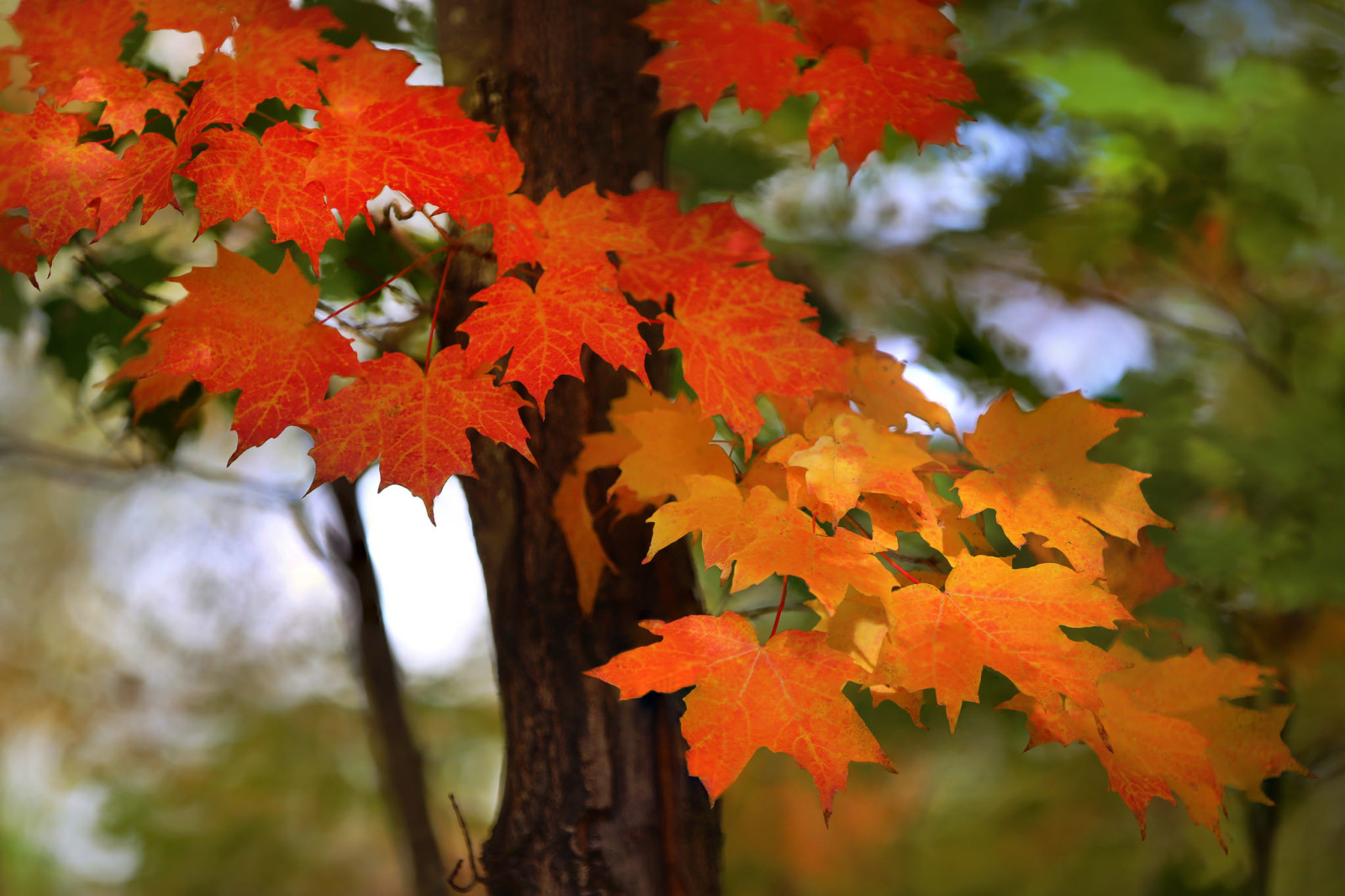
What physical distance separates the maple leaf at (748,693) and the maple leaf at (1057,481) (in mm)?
216

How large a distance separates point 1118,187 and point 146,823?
3.97 m

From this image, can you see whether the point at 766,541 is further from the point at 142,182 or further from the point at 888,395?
the point at 142,182

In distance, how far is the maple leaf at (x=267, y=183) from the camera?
72cm

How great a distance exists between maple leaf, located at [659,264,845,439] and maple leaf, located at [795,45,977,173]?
0.18 metres

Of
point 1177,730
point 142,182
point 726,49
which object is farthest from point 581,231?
point 1177,730

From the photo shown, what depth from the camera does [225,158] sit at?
72 cm

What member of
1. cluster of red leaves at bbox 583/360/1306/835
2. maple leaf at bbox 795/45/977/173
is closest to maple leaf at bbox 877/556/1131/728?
cluster of red leaves at bbox 583/360/1306/835

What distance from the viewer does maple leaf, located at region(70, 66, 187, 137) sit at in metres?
0.79

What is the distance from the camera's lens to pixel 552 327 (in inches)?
29.6

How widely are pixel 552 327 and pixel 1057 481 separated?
1.70ft

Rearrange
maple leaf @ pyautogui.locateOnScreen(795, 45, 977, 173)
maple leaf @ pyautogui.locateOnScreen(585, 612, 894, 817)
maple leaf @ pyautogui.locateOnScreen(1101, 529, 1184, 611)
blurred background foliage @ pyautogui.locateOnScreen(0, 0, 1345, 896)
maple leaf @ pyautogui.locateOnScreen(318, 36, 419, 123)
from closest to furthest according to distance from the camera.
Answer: maple leaf @ pyautogui.locateOnScreen(585, 612, 894, 817) → maple leaf @ pyautogui.locateOnScreen(318, 36, 419, 123) → maple leaf @ pyautogui.locateOnScreen(795, 45, 977, 173) → maple leaf @ pyautogui.locateOnScreen(1101, 529, 1184, 611) → blurred background foliage @ pyautogui.locateOnScreen(0, 0, 1345, 896)

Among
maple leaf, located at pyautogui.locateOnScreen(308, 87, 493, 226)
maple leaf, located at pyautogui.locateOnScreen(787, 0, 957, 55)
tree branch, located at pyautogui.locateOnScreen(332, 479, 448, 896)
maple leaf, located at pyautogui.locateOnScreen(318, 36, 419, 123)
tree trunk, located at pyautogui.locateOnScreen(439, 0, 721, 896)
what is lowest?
tree branch, located at pyautogui.locateOnScreen(332, 479, 448, 896)

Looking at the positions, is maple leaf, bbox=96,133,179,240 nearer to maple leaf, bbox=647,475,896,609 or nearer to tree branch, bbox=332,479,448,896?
maple leaf, bbox=647,475,896,609

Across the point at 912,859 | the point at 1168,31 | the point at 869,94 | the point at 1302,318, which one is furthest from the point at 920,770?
the point at 869,94
